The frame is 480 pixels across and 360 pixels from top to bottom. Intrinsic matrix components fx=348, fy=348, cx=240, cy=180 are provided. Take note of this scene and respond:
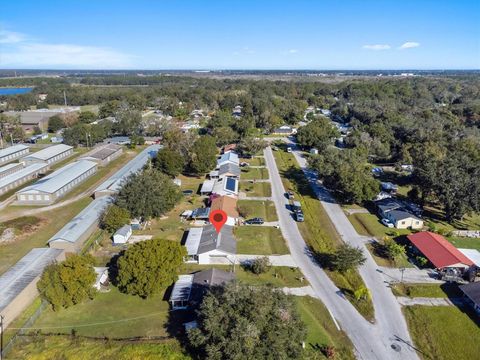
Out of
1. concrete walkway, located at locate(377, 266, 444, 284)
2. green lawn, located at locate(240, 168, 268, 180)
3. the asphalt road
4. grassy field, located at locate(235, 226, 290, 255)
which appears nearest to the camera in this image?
the asphalt road

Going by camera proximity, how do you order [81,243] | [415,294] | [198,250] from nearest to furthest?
1. [415,294]
2. [198,250]
3. [81,243]

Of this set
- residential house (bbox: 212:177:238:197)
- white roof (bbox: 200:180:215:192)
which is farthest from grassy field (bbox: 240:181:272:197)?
white roof (bbox: 200:180:215:192)

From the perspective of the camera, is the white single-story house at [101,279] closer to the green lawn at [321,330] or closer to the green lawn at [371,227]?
the green lawn at [321,330]

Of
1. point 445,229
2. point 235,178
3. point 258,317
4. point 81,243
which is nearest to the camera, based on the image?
point 258,317

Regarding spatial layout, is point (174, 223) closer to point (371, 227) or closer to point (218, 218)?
point (218, 218)

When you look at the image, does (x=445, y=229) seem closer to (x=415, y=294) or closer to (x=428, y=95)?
(x=415, y=294)

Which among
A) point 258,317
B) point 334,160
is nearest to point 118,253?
point 258,317

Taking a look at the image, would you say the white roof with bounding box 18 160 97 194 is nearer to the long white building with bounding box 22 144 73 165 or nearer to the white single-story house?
the long white building with bounding box 22 144 73 165
